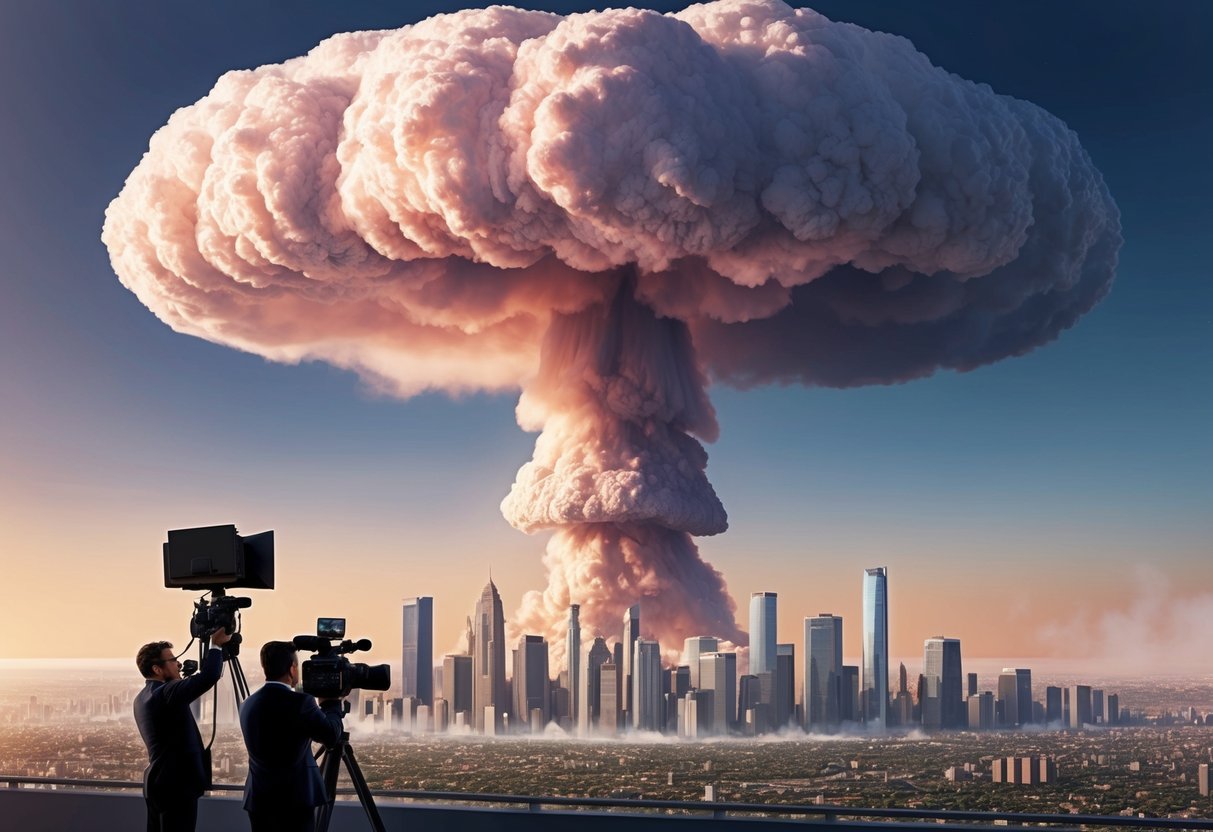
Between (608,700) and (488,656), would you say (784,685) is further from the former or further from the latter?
(488,656)

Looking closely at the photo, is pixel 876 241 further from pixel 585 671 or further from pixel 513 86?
pixel 585 671

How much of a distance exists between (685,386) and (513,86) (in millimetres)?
10810

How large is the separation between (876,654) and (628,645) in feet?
94.1

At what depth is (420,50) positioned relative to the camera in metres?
25.3

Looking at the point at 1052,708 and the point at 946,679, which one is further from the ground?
the point at 946,679

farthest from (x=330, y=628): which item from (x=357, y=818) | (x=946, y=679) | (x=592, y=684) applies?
(x=946, y=679)

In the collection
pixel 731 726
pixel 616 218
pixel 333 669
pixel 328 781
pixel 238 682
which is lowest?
pixel 731 726

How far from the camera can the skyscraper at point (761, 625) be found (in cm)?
4941

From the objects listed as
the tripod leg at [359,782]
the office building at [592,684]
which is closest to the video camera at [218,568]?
the tripod leg at [359,782]

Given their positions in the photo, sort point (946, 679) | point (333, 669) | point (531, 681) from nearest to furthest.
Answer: point (333, 669) → point (531, 681) → point (946, 679)

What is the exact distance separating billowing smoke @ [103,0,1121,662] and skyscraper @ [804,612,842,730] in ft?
79.4

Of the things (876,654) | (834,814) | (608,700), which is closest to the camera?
(834,814)

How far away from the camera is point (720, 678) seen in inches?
1898

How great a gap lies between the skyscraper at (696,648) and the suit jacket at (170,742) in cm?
3319
